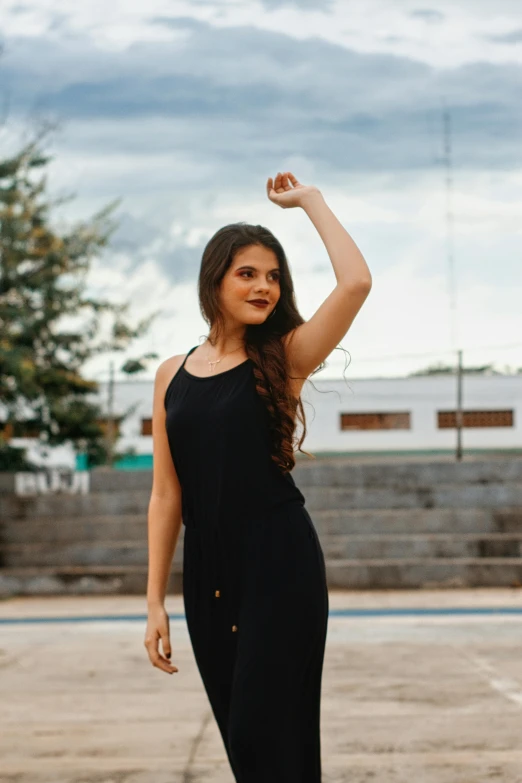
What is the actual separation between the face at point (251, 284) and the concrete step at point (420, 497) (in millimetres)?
11293

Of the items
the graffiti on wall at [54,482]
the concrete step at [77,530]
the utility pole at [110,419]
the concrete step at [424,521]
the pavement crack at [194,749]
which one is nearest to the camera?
the pavement crack at [194,749]

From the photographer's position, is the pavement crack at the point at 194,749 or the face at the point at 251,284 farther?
the pavement crack at the point at 194,749

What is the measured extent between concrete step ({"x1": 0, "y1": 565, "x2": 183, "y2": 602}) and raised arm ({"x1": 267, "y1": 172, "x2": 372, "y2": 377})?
9.69 meters

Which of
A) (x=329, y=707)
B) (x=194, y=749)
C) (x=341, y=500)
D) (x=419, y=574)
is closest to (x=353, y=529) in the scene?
(x=341, y=500)

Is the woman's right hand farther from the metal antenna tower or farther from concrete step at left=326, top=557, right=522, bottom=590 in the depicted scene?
the metal antenna tower

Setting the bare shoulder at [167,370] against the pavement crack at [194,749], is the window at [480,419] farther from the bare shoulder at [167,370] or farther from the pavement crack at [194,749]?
the bare shoulder at [167,370]

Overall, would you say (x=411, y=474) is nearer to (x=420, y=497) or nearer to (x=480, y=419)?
(x=420, y=497)

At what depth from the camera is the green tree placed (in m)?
14.5

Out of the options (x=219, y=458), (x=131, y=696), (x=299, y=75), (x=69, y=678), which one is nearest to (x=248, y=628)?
(x=219, y=458)

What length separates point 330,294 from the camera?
235 centimetres

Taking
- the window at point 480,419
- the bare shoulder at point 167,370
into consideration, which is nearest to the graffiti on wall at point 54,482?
the bare shoulder at point 167,370

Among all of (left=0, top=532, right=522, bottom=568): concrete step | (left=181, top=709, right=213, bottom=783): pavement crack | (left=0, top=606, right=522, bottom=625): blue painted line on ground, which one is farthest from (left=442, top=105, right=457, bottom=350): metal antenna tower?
(left=181, top=709, right=213, bottom=783): pavement crack

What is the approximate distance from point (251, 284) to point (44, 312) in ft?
42.2

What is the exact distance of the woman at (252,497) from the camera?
7.35 ft
